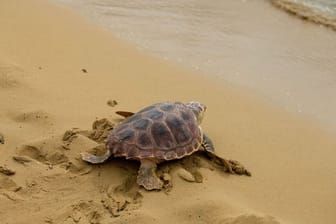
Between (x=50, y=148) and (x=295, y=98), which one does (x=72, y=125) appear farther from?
(x=295, y=98)

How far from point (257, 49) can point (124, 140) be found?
3.18m

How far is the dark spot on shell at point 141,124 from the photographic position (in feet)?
13.2

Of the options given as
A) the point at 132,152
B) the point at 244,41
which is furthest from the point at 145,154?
the point at 244,41

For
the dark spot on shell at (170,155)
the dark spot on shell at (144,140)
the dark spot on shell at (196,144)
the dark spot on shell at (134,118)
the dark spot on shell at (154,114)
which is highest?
the dark spot on shell at (154,114)

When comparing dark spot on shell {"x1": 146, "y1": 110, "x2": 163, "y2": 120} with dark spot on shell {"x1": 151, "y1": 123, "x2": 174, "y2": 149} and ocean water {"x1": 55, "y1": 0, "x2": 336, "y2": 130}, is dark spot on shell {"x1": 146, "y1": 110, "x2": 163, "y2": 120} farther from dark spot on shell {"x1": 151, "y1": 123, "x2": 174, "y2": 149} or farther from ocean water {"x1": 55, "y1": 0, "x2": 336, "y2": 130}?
ocean water {"x1": 55, "y1": 0, "x2": 336, "y2": 130}

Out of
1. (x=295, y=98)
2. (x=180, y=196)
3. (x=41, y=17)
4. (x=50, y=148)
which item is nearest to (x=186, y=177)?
(x=180, y=196)

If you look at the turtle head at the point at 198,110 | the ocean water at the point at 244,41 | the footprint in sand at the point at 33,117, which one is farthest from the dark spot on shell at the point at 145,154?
the ocean water at the point at 244,41

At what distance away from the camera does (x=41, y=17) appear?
266 inches

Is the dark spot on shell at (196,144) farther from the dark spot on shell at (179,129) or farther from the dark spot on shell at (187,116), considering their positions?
the dark spot on shell at (187,116)

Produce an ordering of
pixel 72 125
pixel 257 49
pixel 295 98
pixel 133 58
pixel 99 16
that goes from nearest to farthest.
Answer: pixel 72 125, pixel 295 98, pixel 133 58, pixel 257 49, pixel 99 16

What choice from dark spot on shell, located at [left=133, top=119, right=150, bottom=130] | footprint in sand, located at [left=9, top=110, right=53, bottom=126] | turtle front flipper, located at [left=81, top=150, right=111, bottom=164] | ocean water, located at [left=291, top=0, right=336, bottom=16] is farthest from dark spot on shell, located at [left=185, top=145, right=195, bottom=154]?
ocean water, located at [left=291, top=0, right=336, bottom=16]

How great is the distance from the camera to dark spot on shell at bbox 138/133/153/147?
3.96 meters

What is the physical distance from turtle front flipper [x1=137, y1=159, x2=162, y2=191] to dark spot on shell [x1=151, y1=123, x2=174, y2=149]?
178 millimetres

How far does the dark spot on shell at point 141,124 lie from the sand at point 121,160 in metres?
0.30
